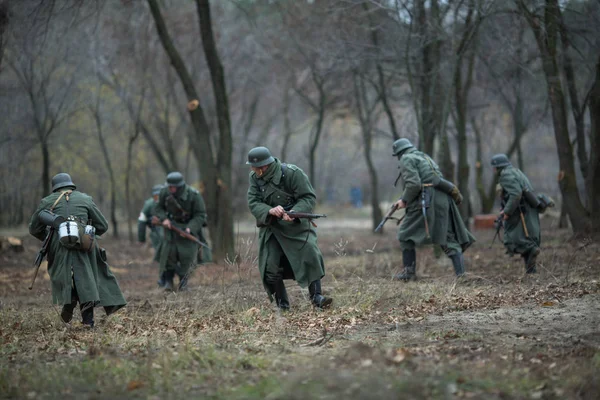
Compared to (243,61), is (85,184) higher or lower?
lower

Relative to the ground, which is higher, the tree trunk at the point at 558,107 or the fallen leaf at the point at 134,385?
the tree trunk at the point at 558,107

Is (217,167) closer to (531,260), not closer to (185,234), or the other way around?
(185,234)

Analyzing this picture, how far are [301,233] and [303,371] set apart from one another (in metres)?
3.48

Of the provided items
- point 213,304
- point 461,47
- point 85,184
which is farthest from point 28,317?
point 85,184

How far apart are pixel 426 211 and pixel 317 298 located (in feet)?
9.77

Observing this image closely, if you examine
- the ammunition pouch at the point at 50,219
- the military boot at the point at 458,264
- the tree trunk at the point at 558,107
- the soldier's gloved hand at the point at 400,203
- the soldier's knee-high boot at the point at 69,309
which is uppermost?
the tree trunk at the point at 558,107

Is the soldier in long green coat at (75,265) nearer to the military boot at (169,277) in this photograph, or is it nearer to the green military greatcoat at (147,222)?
the military boot at (169,277)

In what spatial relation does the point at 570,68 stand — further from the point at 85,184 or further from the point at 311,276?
the point at 85,184

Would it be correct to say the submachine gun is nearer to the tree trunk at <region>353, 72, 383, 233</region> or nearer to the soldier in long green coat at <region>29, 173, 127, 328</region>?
the soldier in long green coat at <region>29, 173, 127, 328</region>

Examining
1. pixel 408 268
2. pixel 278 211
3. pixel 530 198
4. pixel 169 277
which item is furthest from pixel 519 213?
pixel 169 277

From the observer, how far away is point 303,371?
5582 millimetres

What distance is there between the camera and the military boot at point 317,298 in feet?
29.0

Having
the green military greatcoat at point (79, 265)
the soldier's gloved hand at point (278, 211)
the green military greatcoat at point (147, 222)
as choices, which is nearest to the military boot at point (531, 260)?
the soldier's gloved hand at point (278, 211)

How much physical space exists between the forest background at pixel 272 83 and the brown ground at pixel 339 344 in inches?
202
